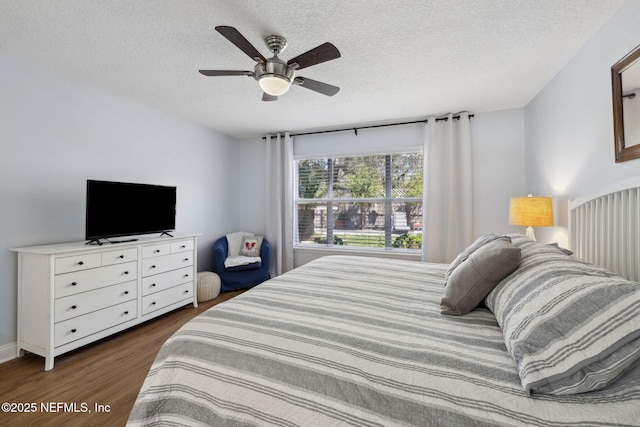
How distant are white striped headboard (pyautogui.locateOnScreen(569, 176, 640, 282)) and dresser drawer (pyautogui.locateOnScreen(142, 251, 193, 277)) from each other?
12.2 feet

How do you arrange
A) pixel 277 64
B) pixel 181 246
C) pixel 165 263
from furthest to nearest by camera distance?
pixel 181 246 < pixel 165 263 < pixel 277 64

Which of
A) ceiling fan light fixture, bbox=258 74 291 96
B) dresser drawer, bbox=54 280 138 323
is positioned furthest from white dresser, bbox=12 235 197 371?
ceiling fan light fixture, bbox=258 74 291 96

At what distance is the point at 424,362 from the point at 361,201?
346 centimetres

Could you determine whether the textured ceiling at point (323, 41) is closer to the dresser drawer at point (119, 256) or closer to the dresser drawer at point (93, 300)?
the dresser drawer at point (119, 256)

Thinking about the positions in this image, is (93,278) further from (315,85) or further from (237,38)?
(315,85)

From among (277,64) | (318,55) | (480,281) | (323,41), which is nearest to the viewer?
(480,281)

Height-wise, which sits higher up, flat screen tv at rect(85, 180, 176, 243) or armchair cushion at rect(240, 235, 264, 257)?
flat screen tv at rect(85, 180, 176, 243)

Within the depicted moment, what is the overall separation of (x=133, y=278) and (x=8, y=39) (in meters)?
2.06

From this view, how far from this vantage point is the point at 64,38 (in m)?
1.99

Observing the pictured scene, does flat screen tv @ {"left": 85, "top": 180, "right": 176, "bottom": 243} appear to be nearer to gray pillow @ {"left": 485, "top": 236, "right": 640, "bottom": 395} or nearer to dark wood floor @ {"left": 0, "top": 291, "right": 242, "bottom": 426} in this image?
dark wood floor @ {"left": 0, "top": 291, "right": 242, "bottom": 426}

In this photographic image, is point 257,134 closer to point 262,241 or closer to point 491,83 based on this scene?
point 262,241

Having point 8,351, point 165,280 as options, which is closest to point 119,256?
point 165,280

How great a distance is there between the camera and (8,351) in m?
2.24

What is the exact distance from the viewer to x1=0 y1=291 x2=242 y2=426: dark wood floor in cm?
163
